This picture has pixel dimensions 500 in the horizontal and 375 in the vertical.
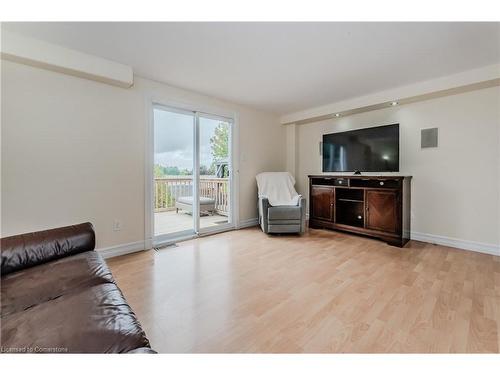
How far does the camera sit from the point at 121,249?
8.99ft

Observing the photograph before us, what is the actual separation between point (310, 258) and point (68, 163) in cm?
281

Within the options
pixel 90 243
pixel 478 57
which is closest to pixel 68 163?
pixel 90 243

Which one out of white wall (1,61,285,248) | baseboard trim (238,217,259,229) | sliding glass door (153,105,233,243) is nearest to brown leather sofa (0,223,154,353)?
white wall (1,61,285,248)

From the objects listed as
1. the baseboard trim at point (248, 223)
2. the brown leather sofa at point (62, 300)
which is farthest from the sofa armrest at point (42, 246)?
the baseboard trim at point (248, 223)

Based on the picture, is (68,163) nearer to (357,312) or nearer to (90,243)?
(90,243)

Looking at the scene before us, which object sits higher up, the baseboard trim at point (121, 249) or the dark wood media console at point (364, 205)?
the dark wood media console at point (364, 205)

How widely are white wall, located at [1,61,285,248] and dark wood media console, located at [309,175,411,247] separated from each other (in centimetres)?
265

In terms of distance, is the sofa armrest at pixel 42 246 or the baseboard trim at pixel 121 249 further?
the baseboard trim at pixel 121 249

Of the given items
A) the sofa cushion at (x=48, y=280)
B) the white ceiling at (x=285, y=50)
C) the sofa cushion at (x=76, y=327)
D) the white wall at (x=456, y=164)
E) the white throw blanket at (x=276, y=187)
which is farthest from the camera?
the white throw blanket at (x=276, y=187)

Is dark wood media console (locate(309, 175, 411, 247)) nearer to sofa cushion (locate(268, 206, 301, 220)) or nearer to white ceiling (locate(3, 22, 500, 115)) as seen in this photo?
sofa cushion (locate(268, 206, 301, 220))

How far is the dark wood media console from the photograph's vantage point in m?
3.01

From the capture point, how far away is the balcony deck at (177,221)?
11.8 ft

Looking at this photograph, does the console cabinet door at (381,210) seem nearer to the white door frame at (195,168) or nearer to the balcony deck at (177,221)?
the white door frame at (195,168)

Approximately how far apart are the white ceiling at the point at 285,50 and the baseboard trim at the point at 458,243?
6.85 feet
